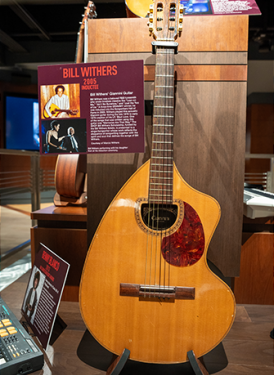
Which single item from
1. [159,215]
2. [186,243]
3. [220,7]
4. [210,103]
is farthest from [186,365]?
[220,7]

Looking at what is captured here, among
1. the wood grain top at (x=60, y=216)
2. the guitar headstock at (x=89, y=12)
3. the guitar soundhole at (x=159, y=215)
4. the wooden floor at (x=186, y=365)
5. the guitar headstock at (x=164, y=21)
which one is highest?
the guitar headstock at (x=89, y=12)

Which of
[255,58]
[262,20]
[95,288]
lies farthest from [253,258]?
[255,58]

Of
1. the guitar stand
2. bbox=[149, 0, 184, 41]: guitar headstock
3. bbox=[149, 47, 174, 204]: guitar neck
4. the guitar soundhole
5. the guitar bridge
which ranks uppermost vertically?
bbox=[149, 0, 184, 41]: guitar headstock

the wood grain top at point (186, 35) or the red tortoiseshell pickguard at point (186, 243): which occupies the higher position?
the wood grain top at point (186, 35)

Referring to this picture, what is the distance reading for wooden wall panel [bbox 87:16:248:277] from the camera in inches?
48.1

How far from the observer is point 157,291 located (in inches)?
42.1

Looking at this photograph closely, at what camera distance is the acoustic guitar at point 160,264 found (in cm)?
105

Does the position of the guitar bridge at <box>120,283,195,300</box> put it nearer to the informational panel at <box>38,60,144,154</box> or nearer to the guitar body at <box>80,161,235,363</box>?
the guitar body at <box>80,161,235,363</box>

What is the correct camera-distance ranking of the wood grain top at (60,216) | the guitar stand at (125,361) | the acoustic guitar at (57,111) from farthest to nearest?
the wood grain top at (60,216) → the acoustic guitar at (57,111) → the guitar stand at (125,361)

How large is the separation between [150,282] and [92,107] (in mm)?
737

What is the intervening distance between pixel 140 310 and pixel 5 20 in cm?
359

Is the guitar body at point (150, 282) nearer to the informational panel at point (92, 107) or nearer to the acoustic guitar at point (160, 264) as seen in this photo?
the acoustic guitar at point (160, 264)

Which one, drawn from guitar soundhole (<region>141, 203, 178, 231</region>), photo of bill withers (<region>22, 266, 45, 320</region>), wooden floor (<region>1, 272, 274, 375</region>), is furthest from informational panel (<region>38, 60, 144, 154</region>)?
wooden floor (<region>1, 272, 274, 375</region>)

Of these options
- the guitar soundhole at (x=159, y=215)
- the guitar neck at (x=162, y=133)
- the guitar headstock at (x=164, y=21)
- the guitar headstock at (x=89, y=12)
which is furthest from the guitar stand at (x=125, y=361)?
the guitar headstock at (x=89, y=12)
